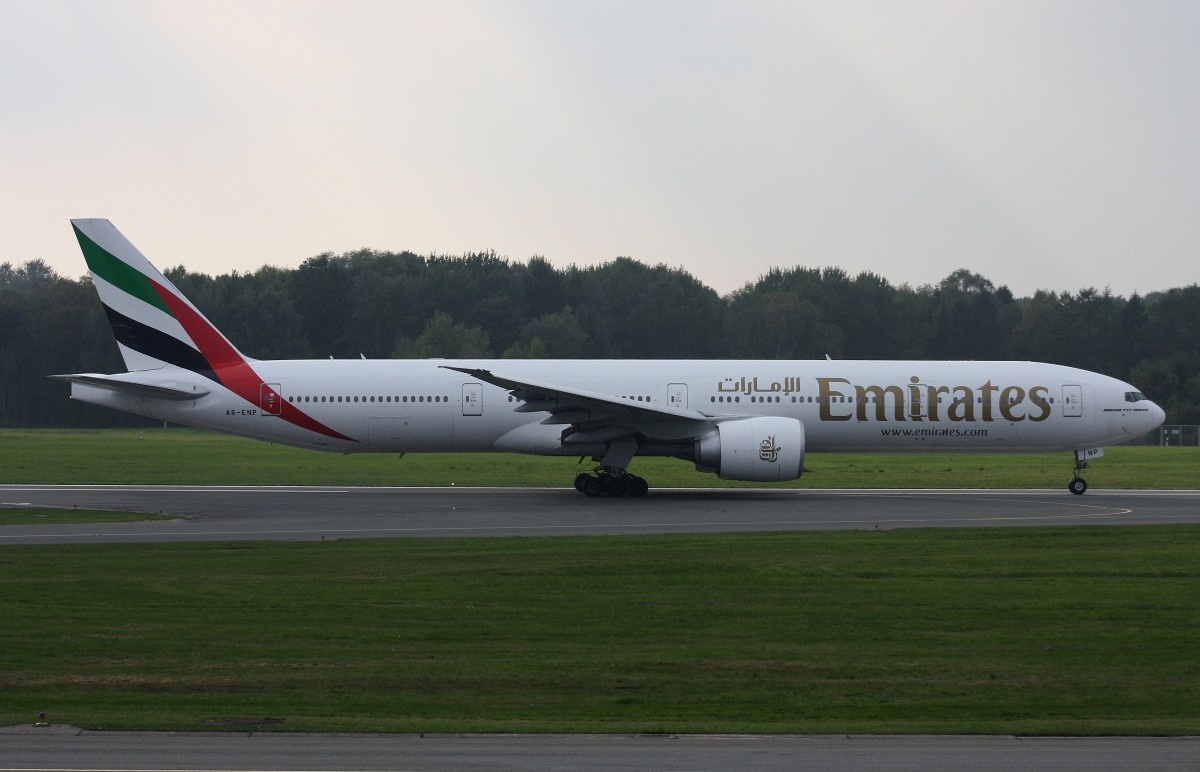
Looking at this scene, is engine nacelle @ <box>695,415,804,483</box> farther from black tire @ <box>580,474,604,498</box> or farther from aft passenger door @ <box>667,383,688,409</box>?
black tire @ <box>580,474,604,498</box>

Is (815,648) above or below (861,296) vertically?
below

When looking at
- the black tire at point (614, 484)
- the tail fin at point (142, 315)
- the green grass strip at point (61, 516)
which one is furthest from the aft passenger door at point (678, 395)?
the green grass strip at point (61, 516)

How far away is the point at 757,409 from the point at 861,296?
6053 centimetres

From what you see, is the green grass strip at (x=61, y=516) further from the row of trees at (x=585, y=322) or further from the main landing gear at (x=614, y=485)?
the row of trees at (x=585, y=322)

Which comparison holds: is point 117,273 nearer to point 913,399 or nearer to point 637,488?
point 637,488

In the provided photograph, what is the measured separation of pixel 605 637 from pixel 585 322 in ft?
259

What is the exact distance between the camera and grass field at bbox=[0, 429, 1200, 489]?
33.6m

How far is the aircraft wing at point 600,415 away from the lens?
2700cm

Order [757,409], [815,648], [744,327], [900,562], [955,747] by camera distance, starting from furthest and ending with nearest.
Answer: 1. [744,327]
2. [757,409]
3. [900,562]
4. [815,648]
5. [955,747]

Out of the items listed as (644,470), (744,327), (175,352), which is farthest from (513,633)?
(744,327)

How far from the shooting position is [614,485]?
2861cm

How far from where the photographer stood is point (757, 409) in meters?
Answer: 29.5

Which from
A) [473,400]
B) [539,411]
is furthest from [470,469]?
[539,411]

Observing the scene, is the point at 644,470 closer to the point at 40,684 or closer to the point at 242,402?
the point at 242,402
